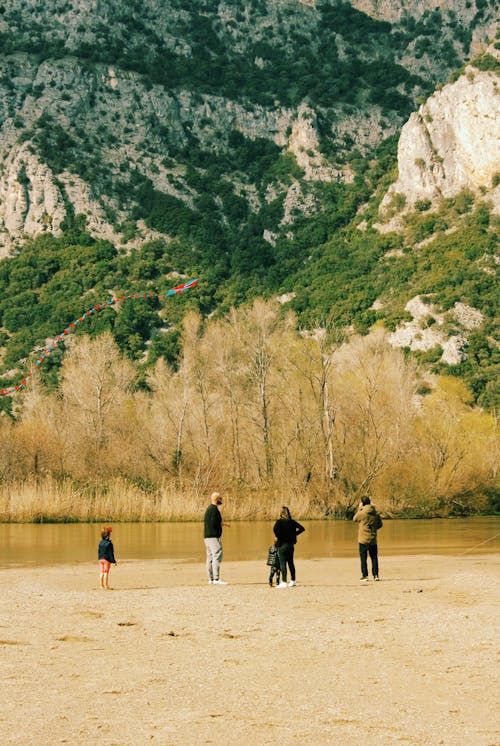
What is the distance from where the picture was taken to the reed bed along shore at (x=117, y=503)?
3803 cm

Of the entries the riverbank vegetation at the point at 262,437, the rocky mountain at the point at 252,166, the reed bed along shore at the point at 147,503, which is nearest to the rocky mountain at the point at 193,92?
the rocky mountain at the point at 252,166

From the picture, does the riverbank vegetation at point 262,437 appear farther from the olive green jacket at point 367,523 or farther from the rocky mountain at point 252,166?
the rocky mountain at point 252,166

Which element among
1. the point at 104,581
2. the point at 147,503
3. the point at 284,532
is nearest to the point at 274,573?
the point at 284,532

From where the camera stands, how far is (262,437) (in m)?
46.5

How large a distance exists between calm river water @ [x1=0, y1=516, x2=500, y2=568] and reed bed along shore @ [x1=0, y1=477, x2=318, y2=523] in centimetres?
67

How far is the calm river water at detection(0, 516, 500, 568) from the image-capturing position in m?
26.6

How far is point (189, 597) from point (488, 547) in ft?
47.5

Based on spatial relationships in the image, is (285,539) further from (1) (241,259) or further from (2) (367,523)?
(1) (241,259)

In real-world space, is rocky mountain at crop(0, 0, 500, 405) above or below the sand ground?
above

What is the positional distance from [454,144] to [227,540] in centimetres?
7830

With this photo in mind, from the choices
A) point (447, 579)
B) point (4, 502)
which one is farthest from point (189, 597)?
point (4, 502)

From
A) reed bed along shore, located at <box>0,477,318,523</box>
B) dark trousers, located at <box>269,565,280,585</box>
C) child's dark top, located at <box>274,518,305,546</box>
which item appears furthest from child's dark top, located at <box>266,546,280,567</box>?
reed bed along shore, located at <box>0,477,318,523</box>

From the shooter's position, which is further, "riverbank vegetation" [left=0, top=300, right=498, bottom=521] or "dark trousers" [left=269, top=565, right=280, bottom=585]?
"riverbank vegetation" [left=0, top=300, right=498, bottom=521]

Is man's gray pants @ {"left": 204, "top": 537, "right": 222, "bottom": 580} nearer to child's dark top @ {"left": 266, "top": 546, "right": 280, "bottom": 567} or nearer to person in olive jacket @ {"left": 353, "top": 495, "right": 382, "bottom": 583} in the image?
child's dark top @ {"left": 266, "top": 546, "right": 280, "bottom": 567}
